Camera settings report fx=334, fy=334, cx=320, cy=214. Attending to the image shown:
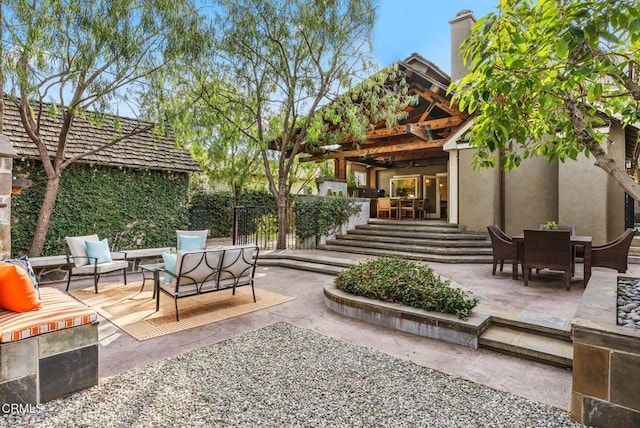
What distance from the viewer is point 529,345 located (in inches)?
134

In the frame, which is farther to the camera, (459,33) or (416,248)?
(459,33)

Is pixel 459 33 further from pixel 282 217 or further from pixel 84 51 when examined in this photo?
pixel 84 51

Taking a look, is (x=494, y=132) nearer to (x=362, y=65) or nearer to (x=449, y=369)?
(x=449, y=369)

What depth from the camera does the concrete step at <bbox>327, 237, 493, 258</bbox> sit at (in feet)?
27.2

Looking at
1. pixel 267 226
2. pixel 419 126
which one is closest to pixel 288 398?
pixel 267 226

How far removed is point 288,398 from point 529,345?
8.23 ft

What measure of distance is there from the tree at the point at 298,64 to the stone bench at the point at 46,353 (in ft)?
23.1

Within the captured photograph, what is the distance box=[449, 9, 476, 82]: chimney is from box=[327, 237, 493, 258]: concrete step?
545 centimetres

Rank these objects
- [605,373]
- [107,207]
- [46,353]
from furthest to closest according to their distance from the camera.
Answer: [107,207] < [46,353] < [605,373]

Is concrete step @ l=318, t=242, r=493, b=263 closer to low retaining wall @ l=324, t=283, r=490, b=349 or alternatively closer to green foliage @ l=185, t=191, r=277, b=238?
low retaining wall @ l=324, t=283, r=490, b=349

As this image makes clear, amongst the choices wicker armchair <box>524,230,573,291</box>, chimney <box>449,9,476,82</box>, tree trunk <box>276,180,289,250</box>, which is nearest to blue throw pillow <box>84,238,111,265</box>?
tree trunk <box>276,180,289,250</box>

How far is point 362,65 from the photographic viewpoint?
29.3 ft

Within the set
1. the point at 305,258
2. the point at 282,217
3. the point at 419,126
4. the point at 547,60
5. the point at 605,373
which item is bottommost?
the point at 305,258

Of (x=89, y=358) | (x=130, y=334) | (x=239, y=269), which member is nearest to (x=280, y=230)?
(x=239, y=269)
